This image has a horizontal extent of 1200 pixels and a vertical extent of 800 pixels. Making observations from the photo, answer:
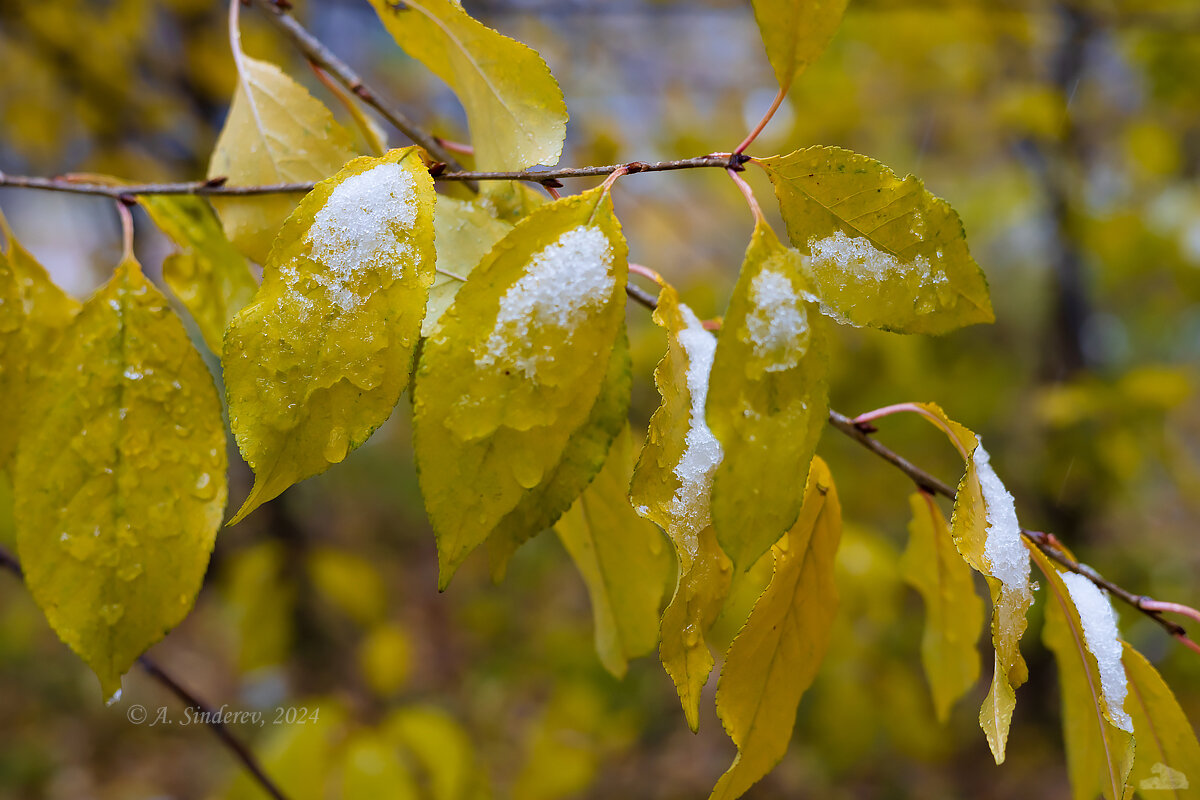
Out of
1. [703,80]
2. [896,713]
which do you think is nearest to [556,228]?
[896,713]

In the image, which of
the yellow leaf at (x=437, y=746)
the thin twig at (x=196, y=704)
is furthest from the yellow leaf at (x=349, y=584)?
the thin twig at (x=196, y=704)

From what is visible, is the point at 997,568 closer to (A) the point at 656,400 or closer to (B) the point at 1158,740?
(B) the point at 1158,740

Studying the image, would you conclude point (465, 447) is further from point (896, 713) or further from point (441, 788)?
point (896, 713)

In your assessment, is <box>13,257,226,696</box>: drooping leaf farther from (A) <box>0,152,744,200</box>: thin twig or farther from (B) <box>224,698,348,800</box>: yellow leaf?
(B) <box>224,698,348,800</box>: yellow leaf

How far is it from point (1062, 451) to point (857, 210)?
6.06 feet

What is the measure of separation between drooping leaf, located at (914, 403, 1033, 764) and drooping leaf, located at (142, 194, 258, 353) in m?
0.45

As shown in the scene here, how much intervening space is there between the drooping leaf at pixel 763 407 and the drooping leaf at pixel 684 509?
0.04m

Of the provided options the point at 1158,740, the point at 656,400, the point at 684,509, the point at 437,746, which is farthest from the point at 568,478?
the point at 656,400

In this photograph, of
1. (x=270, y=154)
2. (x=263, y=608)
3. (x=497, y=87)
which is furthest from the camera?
(x=263, y=608)

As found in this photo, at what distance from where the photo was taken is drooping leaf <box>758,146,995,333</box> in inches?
13.2

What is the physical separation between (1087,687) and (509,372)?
0.40m

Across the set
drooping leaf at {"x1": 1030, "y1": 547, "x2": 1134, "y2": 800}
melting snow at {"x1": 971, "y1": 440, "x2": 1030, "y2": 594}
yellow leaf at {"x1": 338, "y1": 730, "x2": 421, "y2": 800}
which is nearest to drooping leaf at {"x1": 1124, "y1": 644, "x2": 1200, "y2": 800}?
drooping leaf at {"x1": 1030, "y1": 547, "x2": 1134, "y2": 800}

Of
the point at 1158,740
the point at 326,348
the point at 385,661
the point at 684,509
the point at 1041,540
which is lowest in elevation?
the point at 385,661

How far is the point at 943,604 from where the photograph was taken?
1.65ft
